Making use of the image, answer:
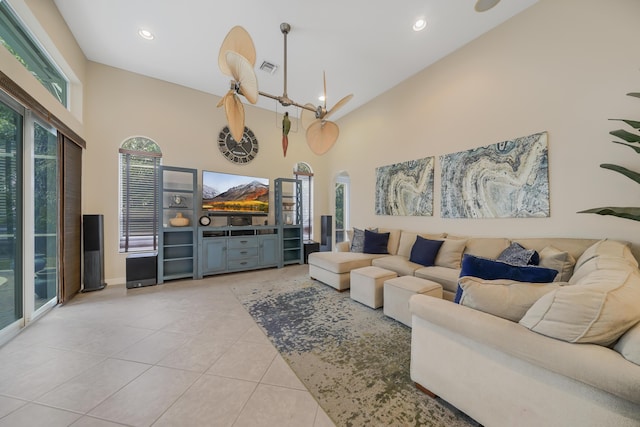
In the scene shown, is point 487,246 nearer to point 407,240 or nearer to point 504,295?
point 407,240

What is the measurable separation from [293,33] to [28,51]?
2922mm

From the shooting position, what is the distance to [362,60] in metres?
3.61

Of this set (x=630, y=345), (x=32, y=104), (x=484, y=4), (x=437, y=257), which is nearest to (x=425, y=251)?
(x=437, y=257)

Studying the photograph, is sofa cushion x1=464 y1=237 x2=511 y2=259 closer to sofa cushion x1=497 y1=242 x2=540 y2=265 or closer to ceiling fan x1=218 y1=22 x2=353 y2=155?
sofa cushion x1=497 y1=242 x2=540 y2=265

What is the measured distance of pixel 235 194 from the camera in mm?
4664

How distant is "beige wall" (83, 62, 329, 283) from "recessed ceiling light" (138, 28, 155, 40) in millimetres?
1145

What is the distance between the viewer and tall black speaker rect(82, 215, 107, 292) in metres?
3.43

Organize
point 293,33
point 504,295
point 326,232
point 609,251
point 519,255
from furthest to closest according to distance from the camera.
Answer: point 326,232
point 293,33
point 519,255
point 609,251
point 504,295

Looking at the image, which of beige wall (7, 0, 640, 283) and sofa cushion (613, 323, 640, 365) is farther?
beige wall (7, 0, 640, 283)

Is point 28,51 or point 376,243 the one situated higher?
point 28,51

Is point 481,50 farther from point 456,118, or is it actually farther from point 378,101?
point 378,101

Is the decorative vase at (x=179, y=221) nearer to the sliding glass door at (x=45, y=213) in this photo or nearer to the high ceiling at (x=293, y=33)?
the sliding glass door at (x=45, y=213)

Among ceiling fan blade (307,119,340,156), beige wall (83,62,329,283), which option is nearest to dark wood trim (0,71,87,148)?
beige wall (83,62,329,283)

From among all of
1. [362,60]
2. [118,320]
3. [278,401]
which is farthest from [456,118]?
[118,320]
